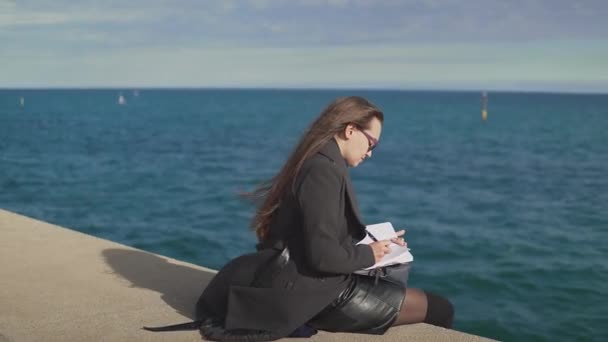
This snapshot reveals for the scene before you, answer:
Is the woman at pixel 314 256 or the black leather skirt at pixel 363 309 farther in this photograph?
Answer: the black leather skirt at pixel 363 309

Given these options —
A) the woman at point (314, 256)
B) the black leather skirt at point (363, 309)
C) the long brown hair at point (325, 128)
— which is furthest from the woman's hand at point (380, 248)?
the long brown hair at point (325, 128)

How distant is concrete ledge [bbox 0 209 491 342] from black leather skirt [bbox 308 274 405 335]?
0.06 meters

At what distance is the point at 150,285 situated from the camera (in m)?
5.90

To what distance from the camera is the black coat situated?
165 inches

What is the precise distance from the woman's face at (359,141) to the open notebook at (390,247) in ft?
1.97

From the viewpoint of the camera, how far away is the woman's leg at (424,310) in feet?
15.4

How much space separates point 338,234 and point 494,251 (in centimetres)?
1223

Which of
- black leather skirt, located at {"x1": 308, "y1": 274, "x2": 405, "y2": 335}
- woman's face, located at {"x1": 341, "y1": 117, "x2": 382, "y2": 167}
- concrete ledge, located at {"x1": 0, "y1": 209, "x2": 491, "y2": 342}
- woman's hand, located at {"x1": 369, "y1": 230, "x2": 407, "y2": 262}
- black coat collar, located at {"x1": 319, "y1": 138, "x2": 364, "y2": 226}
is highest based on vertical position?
woman's face, located at {"x1": 341, "y1": 117, "x2": 382, "y2": 167}

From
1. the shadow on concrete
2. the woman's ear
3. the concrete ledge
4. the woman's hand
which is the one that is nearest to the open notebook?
the woman's hand

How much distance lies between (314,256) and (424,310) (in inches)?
38.7

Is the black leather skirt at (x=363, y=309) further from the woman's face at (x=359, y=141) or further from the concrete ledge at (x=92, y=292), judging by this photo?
the woman's face at (x=359, y=141)

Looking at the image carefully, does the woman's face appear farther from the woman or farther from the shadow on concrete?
the shadow on concrete

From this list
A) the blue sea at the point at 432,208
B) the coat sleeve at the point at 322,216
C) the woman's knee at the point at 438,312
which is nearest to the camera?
the coat sleeve at the point at 322,216

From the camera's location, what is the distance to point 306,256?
14.0 feet
